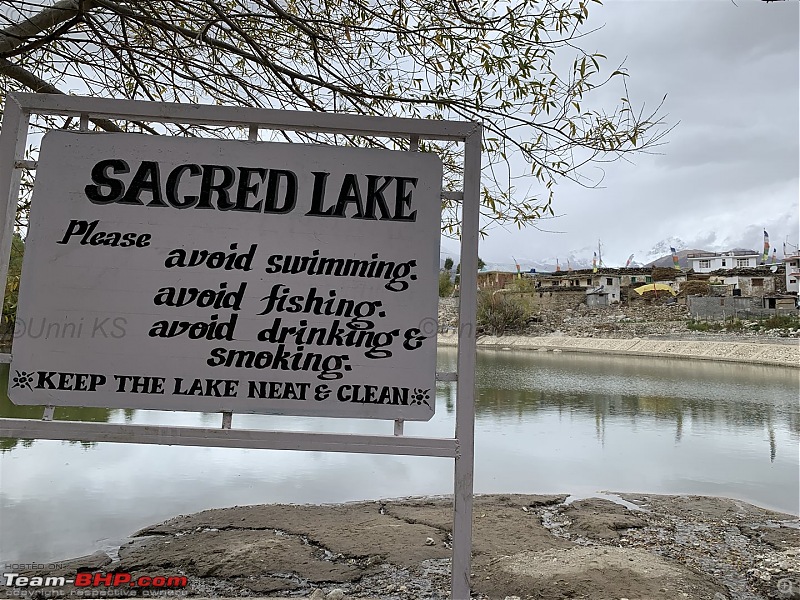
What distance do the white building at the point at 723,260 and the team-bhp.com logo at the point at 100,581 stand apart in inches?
2620

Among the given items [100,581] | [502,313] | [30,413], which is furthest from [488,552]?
[502,313]

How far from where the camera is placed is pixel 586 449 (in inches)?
296

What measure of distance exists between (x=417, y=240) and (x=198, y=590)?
6.88 ft

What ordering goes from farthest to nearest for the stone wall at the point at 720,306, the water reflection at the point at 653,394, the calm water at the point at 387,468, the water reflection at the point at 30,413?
the stone wall at the point at 720,306
the water reflection at the point at 653,394
the water reflection at the point at 30,413
the calm water at the point at 387,468

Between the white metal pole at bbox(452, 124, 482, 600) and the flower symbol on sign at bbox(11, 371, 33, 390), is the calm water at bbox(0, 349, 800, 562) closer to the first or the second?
the flower symbol on sign at bbox(11, 371, 33, 390)

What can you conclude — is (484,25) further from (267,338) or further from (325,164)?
(267,338)

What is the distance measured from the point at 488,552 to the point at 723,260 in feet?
239

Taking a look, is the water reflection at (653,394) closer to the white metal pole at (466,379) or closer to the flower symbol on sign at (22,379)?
the white metal pole at (466,379)

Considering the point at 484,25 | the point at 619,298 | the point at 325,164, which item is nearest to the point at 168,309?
the point at 325,164

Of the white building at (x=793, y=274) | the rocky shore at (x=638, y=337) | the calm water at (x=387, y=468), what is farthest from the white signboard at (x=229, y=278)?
the white building at (x=793, y=274)

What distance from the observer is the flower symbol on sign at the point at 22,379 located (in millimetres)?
2135

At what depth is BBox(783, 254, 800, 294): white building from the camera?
36781mm

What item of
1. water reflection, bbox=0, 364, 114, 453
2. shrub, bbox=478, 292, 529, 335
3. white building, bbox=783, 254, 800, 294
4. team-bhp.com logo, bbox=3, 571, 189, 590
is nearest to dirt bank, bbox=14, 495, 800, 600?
team-bhp.com logo, bbox=3, 571, 189, 590

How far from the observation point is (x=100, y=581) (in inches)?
113
